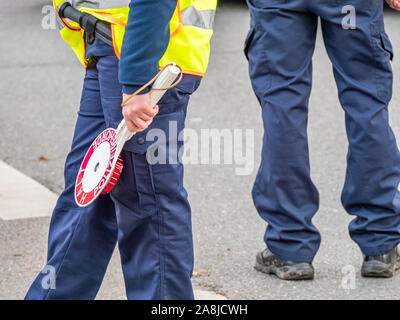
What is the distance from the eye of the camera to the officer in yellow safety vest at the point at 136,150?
2.97 meters

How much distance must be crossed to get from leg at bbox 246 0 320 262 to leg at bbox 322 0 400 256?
5.7 inches

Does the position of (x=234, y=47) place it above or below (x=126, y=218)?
below

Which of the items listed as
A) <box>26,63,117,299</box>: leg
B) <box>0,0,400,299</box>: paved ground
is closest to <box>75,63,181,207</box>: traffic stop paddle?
<box>26,63,117,299</box>: leg

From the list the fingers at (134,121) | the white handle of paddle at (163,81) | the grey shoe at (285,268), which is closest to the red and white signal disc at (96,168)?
the fingers at (134,121)

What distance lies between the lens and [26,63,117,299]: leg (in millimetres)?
3371

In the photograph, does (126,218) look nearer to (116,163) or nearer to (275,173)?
(116,163)

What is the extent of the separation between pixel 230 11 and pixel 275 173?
6.90 meters

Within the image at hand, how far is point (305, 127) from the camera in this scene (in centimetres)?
412

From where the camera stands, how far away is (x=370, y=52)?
3.97m

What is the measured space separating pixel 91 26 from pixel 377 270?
174cm

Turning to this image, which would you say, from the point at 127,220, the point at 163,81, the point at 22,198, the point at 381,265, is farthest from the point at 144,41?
the point at 22,198

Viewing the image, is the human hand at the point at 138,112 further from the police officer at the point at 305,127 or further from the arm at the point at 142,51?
the police officer at the point at 305,127

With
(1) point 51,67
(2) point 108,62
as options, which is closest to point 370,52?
(2) point 108,62

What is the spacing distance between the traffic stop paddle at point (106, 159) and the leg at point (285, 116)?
108 centimetres
